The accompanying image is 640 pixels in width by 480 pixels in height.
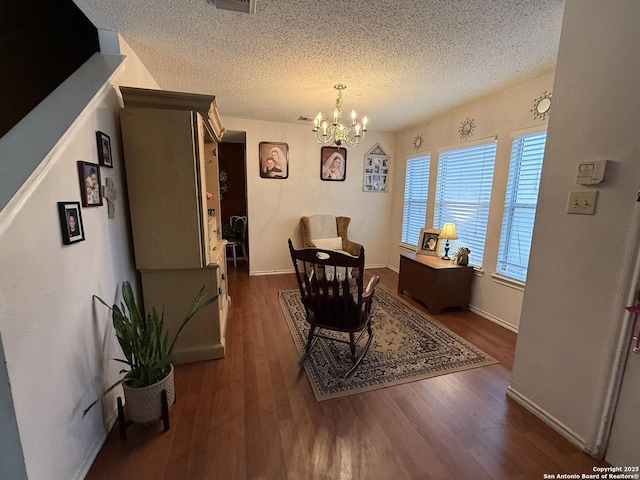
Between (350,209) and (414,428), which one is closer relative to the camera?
(414,428)

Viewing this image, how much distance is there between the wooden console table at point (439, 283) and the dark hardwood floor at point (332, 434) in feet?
3.14

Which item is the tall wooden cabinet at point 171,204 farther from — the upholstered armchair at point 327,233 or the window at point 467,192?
the window at point 467,192

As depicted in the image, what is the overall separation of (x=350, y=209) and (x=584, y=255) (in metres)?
3.47

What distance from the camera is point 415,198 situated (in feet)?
14.2

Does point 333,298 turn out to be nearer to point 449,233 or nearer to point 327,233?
point 449,233

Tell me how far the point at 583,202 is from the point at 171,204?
2403 millimetres

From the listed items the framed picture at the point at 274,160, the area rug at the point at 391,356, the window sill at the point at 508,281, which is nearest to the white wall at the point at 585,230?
the area rug at the point at 391,356

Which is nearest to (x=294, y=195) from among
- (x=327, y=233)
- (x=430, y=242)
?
(x=327, y=233)

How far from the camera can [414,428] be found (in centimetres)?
155

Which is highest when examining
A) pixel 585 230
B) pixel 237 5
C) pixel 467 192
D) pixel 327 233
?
pixel 237 5

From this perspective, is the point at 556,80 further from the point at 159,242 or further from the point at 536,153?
the point at 159,242

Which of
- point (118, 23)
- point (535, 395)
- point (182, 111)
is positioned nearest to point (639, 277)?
point (535, 395)

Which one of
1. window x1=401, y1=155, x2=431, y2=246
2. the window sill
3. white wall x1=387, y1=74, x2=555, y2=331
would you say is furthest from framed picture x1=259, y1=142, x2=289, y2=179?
the window sill

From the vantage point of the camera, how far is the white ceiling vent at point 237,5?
1488mm
